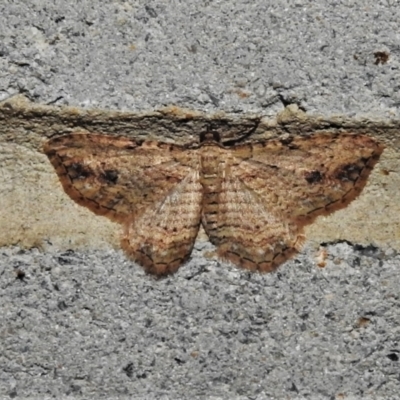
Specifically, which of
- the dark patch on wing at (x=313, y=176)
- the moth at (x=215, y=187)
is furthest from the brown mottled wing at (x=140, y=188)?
the dark patch on wing at (x=313, y=176)

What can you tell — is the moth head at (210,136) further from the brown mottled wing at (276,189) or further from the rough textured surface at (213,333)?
the rough textured surface at (213,333)

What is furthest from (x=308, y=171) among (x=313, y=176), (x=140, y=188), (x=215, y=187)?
(x=140, y=188)

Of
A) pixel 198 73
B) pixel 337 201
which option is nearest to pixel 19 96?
pixel 198 73

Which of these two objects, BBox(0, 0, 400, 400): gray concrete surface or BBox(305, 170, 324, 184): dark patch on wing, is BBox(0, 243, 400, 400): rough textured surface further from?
BBox(305, 170, 324, 184): dark patch on wing

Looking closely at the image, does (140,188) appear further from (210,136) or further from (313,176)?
(313,176)

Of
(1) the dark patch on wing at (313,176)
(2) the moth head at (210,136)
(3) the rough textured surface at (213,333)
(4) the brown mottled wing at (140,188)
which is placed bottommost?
(3) the rough textured surface at (213,333)

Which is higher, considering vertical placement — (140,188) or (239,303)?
(140,188)
